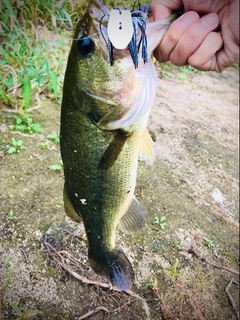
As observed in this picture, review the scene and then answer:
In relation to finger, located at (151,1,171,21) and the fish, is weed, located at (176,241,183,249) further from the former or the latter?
finger, located at (151,1,171,21)

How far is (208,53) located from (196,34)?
9 centimetres

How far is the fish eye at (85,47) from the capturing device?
48.4 inches

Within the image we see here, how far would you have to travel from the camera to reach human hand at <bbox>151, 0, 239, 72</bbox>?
119 centimetres

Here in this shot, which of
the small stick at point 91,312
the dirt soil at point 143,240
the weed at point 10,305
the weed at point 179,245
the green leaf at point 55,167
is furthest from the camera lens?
the green leaf at point 55,167

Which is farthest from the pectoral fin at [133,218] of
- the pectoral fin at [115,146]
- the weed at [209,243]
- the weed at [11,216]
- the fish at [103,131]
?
the weed at [209,243]

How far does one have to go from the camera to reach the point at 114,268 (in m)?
1.67

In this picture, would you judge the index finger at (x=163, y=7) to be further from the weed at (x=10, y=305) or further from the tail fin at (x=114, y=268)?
the weed at (x=10, y=305)

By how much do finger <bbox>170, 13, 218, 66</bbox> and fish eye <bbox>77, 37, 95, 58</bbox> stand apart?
1.10ft

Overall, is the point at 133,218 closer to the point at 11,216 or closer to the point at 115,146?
the point at 115,146

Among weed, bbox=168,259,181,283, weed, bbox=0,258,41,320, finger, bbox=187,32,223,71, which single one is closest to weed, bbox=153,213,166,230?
weed, bbox=168,259,181,283

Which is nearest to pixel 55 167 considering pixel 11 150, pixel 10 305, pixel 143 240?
pixel 11 150

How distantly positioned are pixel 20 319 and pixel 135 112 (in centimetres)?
142

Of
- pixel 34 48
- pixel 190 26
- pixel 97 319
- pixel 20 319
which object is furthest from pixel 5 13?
pixel 97 319

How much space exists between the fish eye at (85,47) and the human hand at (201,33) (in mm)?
276
